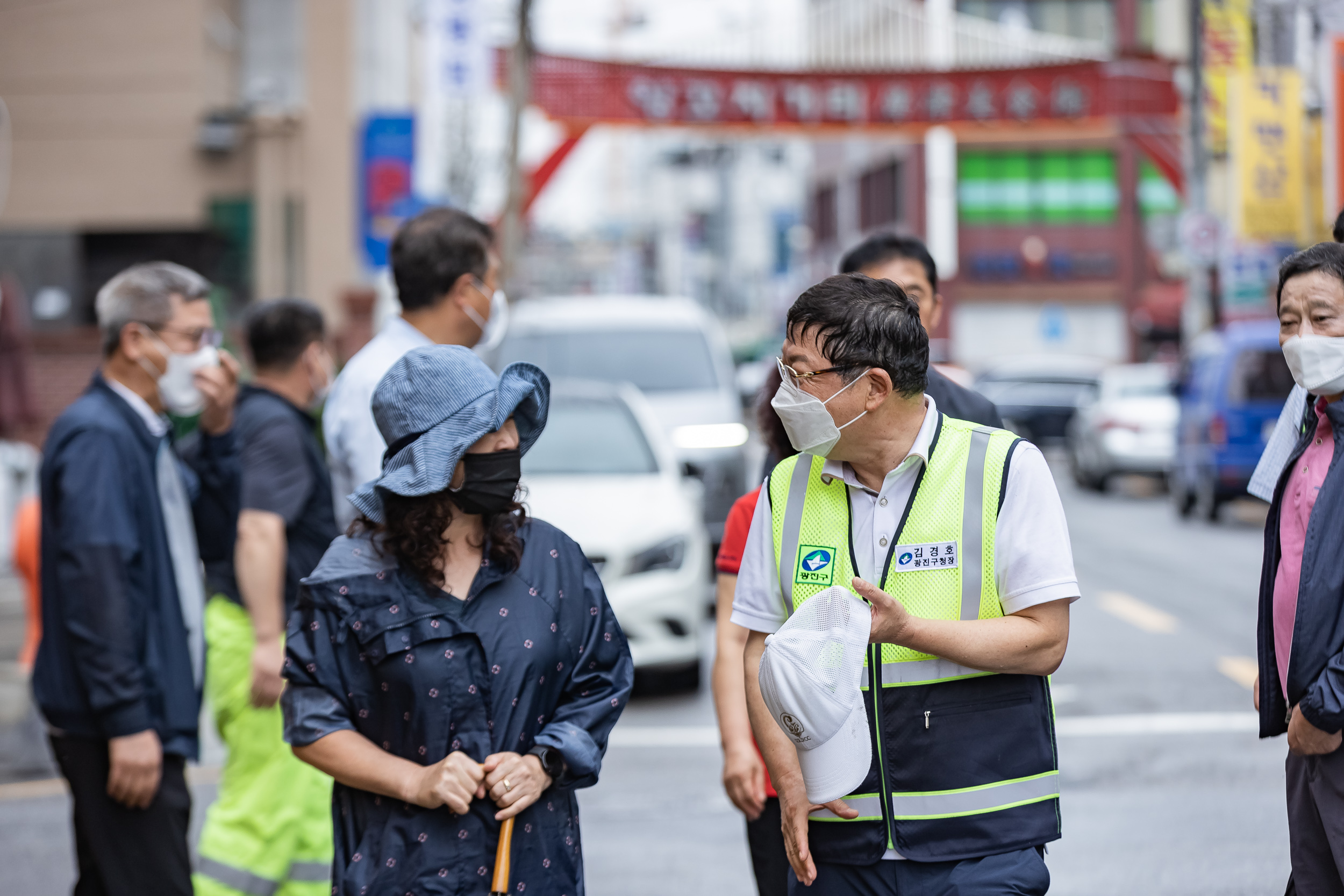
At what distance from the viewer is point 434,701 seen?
123 inches

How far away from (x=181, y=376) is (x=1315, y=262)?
290cm

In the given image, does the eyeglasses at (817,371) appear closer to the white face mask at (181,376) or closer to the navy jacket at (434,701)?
the navy jacket at (434,701)

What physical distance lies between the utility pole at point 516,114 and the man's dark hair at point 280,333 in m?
14.2

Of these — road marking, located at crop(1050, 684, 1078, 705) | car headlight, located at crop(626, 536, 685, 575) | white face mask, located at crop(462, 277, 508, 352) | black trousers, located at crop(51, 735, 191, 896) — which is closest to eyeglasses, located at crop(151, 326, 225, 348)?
white face mask, located at crop(462, 277, 508, 352)

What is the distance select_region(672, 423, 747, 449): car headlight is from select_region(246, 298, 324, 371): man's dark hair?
7.24 m

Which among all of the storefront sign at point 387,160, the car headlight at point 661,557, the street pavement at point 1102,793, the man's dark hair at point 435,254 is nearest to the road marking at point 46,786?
the street pavement at point 1102,793

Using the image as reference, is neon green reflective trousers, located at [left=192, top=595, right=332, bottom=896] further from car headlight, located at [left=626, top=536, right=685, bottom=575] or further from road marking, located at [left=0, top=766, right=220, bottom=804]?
car headlight, located at [left=626, top=536, right=685, bottom=575]

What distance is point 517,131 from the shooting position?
19.7 metres

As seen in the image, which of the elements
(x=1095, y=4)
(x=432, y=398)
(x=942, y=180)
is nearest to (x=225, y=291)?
(x=432, y=398)

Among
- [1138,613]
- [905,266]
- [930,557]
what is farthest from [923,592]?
[1138,613]

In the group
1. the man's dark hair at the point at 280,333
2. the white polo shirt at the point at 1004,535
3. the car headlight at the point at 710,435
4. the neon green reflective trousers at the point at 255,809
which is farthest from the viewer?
the car headlight at the point at 710,435

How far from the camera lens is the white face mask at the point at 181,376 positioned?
447cm

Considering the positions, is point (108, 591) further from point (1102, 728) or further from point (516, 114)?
point (516, 114)

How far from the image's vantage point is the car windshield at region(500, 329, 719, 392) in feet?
43.1
